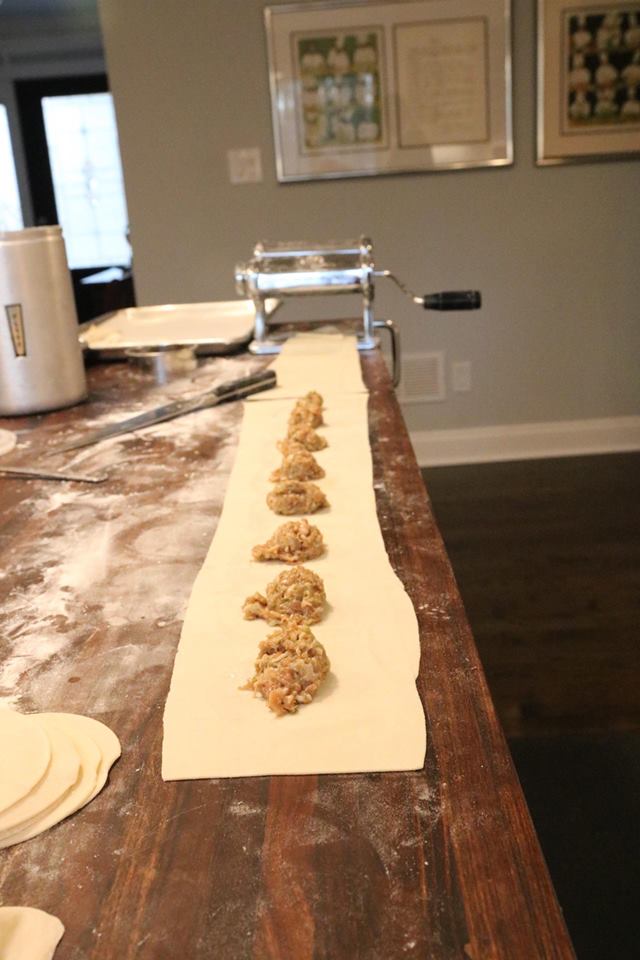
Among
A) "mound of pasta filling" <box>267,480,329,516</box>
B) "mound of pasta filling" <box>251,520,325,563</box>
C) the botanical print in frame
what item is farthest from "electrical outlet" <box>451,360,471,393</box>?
"mound of pasta filling" <box>251,520,325,563</box>

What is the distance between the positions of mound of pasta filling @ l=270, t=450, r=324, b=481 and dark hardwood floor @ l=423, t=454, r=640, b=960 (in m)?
0.51

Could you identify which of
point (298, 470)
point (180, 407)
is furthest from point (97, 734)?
point (180, 407)

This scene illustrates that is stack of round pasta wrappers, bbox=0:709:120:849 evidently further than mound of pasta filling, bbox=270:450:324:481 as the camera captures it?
No

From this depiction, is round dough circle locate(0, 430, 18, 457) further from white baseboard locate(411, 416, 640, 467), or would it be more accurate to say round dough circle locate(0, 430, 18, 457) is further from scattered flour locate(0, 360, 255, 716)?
white baseboard locate(411, 416, 640, 467)

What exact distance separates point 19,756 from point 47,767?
3 centimetres

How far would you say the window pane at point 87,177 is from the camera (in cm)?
649

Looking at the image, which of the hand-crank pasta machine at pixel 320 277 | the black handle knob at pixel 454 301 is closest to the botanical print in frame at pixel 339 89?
the hand-crank pasta machine at pixel 320 277

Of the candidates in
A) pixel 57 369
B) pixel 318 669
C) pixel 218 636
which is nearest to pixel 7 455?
pixel 57 369

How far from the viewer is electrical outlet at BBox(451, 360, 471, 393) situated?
3.64m

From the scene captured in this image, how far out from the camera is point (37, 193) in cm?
665

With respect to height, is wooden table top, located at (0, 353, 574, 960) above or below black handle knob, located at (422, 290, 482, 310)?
below

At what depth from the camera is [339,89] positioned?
3.35 meters

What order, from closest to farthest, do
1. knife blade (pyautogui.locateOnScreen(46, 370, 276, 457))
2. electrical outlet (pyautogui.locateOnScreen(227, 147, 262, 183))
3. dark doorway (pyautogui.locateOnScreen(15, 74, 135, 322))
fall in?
1. knife blade (pyautogui.locateOnScreen(46, 370, 276, 457))
2. electrical outlet (pyautogui.locateOnScreen(227, 147, 262, 183))
3. dark doorway (pyautogui.locateOnScreen(15, 74, 135, 322))

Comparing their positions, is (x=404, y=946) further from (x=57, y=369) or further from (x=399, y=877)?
(x=57, y=369)
